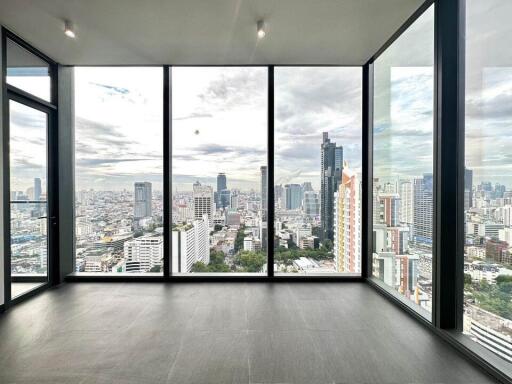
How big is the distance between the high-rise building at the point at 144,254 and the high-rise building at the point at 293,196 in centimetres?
185

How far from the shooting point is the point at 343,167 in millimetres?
4426

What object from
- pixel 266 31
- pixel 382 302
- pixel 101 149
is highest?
pixel 266 31

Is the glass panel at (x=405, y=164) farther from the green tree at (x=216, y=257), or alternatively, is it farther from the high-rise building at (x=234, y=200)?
the green tree at (x=216, y=257)

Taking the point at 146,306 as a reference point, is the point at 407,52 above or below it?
above

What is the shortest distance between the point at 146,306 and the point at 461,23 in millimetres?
3972

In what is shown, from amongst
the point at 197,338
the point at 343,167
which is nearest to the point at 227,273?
the point at 197,338

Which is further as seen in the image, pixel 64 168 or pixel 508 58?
pixel 64 168

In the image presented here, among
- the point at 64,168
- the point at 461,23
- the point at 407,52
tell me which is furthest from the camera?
the point at 64,168

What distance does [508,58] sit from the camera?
7.04 feet

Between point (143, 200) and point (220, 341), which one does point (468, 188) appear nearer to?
point (220, 341)

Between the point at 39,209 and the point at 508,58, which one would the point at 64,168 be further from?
the point at 508,58

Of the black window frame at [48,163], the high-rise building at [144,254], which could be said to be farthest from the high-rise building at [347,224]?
A: the black window frame at [48,163]

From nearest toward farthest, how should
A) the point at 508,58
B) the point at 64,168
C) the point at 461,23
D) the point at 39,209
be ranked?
the point at 508,58, the point at 461,23, the point at 39,209, the point at 64,168

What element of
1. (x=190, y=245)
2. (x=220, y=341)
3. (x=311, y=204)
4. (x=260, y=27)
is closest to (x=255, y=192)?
(x=311, y=204)
